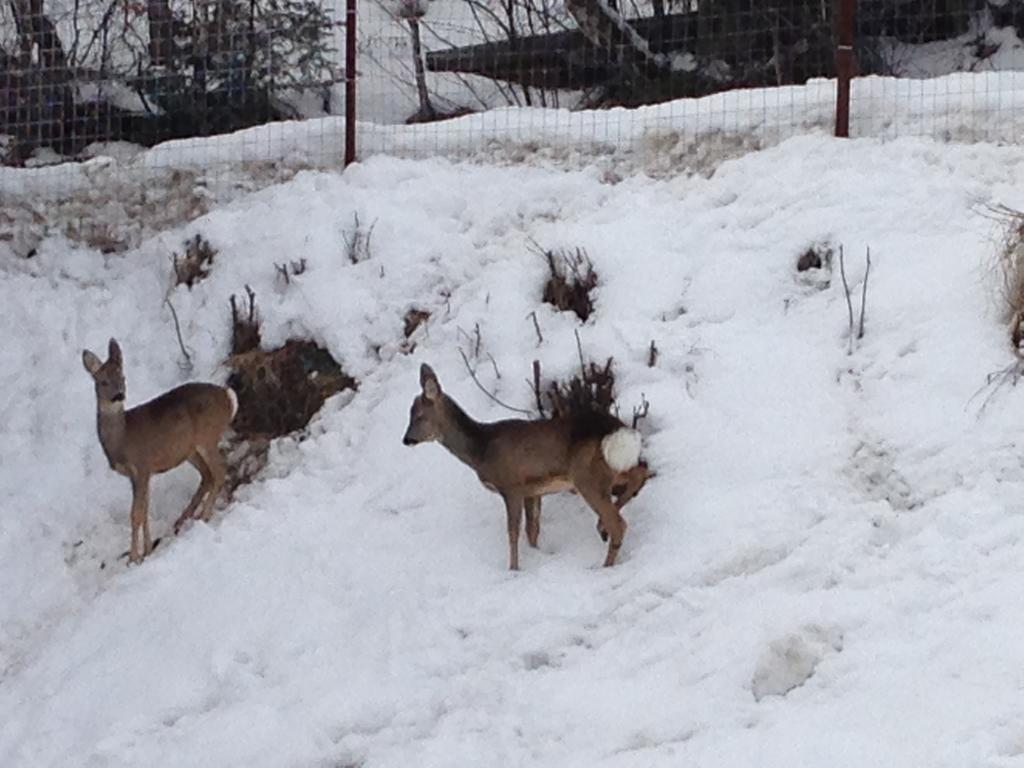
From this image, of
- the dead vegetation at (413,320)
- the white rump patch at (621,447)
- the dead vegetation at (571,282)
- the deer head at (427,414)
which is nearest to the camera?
the white rump patch at (621,447)

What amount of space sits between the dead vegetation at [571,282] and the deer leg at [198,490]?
7.25 ft

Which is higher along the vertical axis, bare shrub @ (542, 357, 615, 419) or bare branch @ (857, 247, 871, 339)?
bare branch @ (857, 247, 871, 339)

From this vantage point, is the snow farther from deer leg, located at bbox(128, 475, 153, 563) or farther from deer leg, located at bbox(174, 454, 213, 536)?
deer leg, located at bbox(128, 475, 153, 563)

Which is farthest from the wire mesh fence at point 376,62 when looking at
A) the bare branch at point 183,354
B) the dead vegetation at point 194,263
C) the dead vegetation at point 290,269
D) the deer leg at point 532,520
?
the deer leg at point 532,520

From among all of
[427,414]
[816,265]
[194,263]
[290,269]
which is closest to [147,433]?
[427,414]

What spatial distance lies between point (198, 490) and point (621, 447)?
2793 millimetres

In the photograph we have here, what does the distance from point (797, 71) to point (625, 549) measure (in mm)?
6794

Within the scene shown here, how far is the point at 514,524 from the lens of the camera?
7551mm

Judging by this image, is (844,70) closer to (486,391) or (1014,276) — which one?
(1014,276)

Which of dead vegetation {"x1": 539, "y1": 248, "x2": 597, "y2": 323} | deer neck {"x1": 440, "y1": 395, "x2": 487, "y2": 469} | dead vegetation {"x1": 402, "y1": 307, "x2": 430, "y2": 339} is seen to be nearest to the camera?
deer neck {"x1": 440, "y1": 395, "x2": 487, "y2": 469}

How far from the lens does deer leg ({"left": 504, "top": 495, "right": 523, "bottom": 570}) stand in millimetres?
7523

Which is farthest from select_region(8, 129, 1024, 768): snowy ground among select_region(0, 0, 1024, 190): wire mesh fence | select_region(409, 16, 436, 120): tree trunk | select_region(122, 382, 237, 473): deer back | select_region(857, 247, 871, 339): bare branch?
select_region(409, 16, 436, 120): tree trunk

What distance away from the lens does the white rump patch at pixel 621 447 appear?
7.29 meters

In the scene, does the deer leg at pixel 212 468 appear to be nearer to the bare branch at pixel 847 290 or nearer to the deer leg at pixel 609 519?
the deer leg at pixel 609 519
